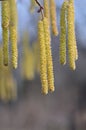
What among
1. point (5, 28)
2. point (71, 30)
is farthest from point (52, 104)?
point (5, 28)

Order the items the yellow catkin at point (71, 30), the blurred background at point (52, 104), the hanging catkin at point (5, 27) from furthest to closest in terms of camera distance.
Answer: the blurred background at point (52, 104) → the yellow catkin at point (71, 30) → the hanging catkin at point (5, 27)

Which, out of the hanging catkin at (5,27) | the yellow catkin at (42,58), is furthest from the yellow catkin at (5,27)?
the yellow catkin at (42,58)

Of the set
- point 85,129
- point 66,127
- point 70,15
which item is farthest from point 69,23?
point 66,127

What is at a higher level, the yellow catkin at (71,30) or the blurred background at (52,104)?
the yellow catkin at (71,30)

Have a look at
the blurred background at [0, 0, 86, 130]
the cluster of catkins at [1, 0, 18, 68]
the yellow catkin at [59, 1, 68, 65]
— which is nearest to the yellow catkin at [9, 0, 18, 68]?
the cluster of catkins at [1, 0, 18, 68]

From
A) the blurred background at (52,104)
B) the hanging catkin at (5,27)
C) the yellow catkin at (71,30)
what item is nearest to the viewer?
the hanging catkin at (5,27)

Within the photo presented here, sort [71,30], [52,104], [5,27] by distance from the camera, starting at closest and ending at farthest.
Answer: [5,27] → [71,30] → [52,104]

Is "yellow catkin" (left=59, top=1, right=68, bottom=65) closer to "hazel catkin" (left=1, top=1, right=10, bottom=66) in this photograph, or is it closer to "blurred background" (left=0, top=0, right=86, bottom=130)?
"hazel catkin" (left=1, top=1, right=10, bottom=66)

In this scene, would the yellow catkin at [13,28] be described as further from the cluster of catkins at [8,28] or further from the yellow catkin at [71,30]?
the yellow catkin at [71,30]

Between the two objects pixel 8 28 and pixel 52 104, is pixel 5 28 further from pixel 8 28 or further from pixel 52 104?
pixel 52 104
